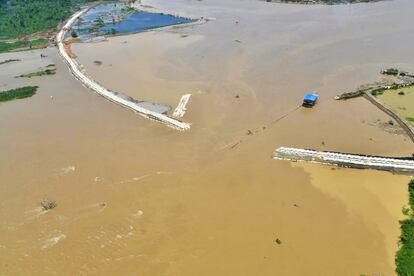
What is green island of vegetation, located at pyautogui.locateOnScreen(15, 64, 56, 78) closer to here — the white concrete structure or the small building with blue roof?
the white concrete structure

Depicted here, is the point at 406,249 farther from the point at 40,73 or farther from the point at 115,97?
the point at 40,73

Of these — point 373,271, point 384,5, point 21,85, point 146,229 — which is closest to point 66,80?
point 21,85

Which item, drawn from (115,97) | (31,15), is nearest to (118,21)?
(31,15)

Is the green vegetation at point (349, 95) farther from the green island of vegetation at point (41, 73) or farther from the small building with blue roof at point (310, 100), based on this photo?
the green island of vegetation at point (41, 73)

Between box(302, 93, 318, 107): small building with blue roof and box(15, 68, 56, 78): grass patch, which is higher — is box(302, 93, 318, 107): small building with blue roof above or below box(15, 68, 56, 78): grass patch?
above

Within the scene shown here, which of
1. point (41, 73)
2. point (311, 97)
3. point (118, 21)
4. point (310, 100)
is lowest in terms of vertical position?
point (41, 73)

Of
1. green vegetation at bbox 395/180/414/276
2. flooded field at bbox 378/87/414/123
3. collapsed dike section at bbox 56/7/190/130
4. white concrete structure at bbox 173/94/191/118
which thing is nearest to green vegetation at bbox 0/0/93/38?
collapsed dike section at bbox 56/7/190/130

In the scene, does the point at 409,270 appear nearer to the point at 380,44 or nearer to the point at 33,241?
the point at 33,241
